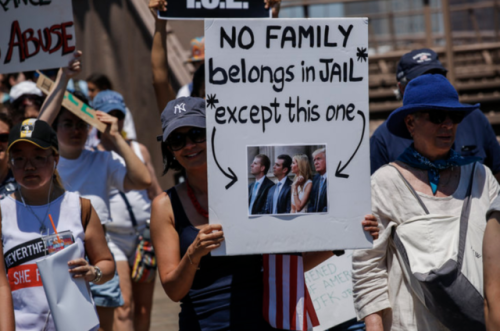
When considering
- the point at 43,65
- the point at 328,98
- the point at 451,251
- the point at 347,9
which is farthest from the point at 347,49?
Result: the point at 347,9

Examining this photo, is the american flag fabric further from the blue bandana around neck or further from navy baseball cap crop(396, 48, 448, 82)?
navy baseball cap crop(396, 48, 448, 82)

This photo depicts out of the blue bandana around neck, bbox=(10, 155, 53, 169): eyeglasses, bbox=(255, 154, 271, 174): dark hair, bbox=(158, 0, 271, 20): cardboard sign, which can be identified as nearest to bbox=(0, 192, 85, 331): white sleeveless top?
bbox=(10, 155, 53, 169): eyeglasses

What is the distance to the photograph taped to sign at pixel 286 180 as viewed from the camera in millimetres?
2901

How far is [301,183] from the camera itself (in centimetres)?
292

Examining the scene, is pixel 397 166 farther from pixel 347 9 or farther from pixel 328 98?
pixel 347 9

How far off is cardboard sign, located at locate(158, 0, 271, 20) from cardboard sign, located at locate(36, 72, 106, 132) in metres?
0.76

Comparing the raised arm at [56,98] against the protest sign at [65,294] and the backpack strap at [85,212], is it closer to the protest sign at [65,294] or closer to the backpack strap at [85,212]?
the backpack strap at [85,212]

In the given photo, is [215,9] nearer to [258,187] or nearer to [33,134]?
[33,134]

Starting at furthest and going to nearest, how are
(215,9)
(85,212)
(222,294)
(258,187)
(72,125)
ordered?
(72,125) → (215,9) → (85,212) → (222,294) → (258,187)

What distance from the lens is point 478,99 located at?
28.9ft

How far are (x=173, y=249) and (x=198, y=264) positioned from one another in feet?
0.55

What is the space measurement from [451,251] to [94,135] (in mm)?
3768

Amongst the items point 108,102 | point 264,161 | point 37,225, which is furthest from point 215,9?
point 264,161

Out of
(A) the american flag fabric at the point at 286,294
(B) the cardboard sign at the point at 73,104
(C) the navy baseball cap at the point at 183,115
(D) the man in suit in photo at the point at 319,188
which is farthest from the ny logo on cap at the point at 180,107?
(B) the cardboard sign at the point at 73,104
